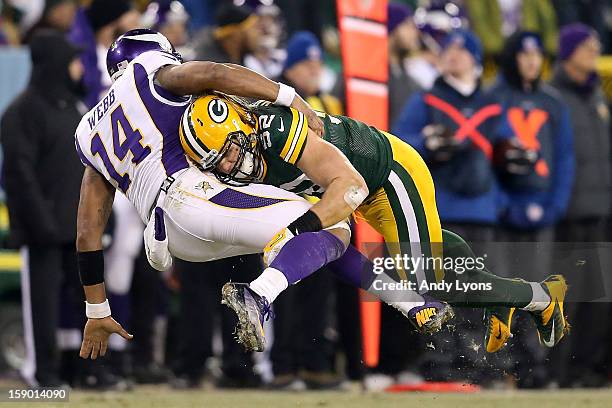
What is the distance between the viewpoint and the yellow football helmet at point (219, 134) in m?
6.71

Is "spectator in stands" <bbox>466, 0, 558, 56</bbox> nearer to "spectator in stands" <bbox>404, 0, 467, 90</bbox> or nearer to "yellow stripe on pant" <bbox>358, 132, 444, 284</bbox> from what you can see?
"spectator in stands" <bbox>404, 0, 467, 90</bbox>

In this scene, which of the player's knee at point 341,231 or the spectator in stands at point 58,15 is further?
the spectator in stands at point 58,15

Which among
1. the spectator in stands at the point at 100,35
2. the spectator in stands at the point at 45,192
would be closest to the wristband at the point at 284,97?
the spectator in stands at the point at 45,192

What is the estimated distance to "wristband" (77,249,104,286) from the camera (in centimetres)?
734

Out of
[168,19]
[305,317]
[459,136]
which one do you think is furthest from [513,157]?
[168,19]

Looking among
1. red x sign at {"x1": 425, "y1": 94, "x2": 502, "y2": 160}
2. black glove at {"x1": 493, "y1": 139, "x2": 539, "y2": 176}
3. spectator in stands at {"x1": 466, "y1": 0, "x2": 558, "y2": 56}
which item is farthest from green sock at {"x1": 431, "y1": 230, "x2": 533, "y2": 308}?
spectator in stands at {"x1": 466, "y1": 0, "x2": 558, "y2": 56}

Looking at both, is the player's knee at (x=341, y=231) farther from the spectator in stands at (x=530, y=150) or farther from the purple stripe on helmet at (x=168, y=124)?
the spectator in stands at (x=530, y=150)

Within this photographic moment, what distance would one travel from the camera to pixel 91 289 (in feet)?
24.2

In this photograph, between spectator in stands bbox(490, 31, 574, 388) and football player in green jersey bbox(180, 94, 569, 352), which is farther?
spectator in stands bbox(490, 31, 574, 388)

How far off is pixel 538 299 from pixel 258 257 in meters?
2.47

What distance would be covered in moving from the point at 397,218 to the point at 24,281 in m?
2.82

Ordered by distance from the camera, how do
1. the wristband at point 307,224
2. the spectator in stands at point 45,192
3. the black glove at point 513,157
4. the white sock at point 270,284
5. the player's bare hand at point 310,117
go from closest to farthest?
the white sock at point 270,284
the wristband at point 307,224
the player's bare hand at point 310,117
the spectator in stands at point 45,192
the black glove at point 513,157

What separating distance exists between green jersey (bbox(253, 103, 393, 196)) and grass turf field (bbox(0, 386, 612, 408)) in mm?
1407

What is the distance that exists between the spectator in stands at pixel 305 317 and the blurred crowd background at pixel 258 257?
1cm
